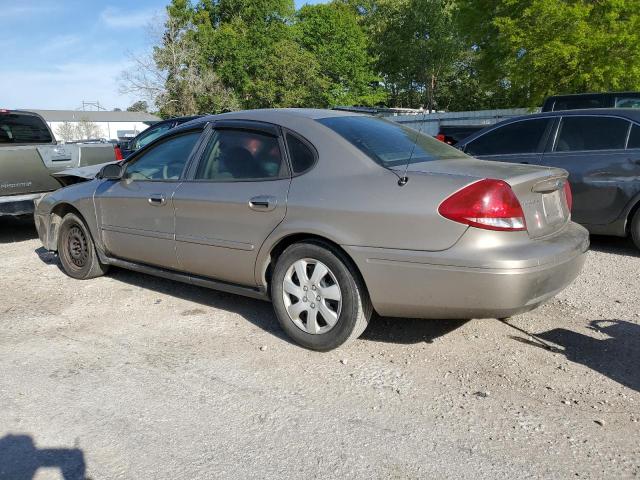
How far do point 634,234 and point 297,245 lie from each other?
410cm

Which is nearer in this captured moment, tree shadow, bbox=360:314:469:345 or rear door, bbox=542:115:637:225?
tree shadow, bbox=360:314:469:345

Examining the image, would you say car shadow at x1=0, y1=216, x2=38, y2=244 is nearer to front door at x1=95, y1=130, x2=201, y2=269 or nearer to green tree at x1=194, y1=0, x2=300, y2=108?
front door at x1=95, y1=130, x2=201, y2=269

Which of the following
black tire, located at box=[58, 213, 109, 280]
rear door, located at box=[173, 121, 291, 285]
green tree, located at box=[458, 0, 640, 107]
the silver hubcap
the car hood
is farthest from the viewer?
green tree, located at box=[458, 0, 640, 107]

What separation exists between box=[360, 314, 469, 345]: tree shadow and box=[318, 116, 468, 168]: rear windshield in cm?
127

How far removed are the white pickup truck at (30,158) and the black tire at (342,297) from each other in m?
4.93

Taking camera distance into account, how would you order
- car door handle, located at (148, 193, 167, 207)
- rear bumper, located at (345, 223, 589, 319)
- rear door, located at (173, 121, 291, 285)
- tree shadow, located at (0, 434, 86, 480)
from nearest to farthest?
tree shadow, located at (0, 434, 86, 480) → rear bumper, located at (345, 223, 589, 319) → rear door, located at (173, 121, 291, 285) → car door handle, located at (148, 193, 167, 207)

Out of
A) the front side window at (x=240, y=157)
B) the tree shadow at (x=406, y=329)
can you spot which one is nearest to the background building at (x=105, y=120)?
the front side window at (x=240, y=157)

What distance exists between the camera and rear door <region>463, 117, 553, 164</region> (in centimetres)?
658

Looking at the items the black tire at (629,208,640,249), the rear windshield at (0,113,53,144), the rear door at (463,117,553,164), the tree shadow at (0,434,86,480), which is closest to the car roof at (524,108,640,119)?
the rear door at (463,117,553,164)

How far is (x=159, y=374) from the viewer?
3.63 metres

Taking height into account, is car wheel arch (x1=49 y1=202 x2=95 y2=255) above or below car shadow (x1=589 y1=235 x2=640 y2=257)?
above

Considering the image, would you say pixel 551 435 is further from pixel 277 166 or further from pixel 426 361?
pixel 277 166

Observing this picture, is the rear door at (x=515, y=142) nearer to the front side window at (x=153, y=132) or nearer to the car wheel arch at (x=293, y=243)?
the car wheel arch at (x=293, y=243)

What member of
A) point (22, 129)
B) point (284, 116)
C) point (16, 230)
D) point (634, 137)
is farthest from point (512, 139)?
point (16, 230)
